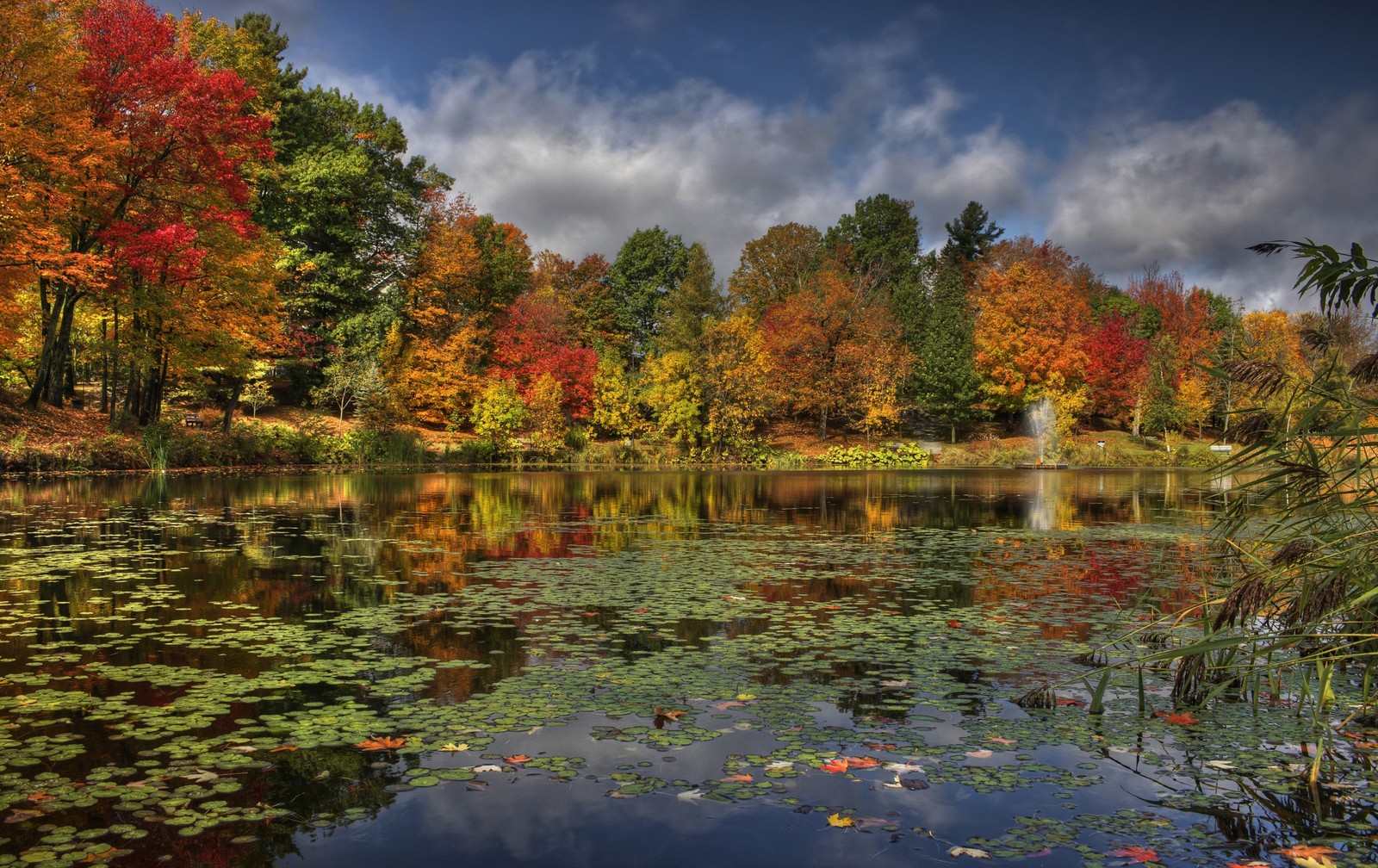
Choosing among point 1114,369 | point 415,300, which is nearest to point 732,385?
point 415,300

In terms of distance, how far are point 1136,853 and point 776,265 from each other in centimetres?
5315

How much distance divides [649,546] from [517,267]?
38.4 metres

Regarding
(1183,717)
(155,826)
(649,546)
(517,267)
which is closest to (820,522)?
(649,546)

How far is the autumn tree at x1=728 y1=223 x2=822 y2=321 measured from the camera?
54031mm

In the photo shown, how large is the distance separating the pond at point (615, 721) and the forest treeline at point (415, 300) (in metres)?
10.0

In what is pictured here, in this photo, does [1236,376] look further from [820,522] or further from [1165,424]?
[1165,424]

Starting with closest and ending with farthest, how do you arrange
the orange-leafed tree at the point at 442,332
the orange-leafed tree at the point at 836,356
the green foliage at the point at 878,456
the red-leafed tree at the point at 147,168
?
the red-leafed tree at the point at 147,168
the orange-leafed tree at the point at 442,332
the green foliage at the point at 878,456
the orange-leafed tree at the point at 836,356

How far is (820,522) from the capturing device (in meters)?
15.3

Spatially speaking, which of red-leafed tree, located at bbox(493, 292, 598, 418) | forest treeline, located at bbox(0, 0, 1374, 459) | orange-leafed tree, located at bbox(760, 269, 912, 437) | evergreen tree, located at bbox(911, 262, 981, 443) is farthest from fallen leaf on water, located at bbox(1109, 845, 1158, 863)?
evergreen tree, located at bbox(911, 262, 981, 443)

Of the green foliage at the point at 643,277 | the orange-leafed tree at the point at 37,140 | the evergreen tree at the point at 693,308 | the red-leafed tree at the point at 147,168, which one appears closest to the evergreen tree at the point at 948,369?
the evergreen tree at the point at 693,308

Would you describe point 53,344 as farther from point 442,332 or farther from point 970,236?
point 970,236

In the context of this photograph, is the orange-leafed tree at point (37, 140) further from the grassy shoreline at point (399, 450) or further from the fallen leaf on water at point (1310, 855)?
the fallen leaf on water at point (1310, 855)

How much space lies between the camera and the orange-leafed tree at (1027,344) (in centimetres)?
4538

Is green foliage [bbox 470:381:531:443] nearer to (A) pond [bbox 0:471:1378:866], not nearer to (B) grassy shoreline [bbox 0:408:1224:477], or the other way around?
(B) grassy shoreline [bbox 0:408:1224:477]
